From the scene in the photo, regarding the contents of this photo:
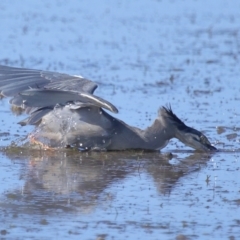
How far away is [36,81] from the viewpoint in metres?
8.84

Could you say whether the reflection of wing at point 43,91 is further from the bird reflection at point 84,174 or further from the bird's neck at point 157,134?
the bird's neck at point 157,134

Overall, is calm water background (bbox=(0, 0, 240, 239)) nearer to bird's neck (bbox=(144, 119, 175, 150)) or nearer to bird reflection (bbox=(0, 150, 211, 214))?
bird reflection (bbox=(0, 150, 211, 214))

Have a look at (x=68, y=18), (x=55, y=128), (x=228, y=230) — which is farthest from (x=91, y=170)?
(x=68, y=18)

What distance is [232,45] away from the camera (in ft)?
51.7

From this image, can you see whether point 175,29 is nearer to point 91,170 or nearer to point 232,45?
point 232,45

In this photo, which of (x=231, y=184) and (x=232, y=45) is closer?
(x=231, y=184)

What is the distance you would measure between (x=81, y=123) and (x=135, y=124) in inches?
55.7

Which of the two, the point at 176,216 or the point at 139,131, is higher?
the point at 139,131

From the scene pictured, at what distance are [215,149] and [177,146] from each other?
504 mm

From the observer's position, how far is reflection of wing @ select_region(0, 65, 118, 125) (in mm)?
8104

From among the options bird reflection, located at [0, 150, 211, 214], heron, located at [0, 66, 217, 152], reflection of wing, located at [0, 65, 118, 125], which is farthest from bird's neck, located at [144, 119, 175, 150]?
reflection of wing, located at [0, 65, 118, 125]

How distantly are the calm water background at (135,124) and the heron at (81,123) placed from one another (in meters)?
0.15

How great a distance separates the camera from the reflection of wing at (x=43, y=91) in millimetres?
8104

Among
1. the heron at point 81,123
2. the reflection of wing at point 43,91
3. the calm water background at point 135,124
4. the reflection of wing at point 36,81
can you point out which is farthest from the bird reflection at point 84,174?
the reflection of wing at point 36,81
